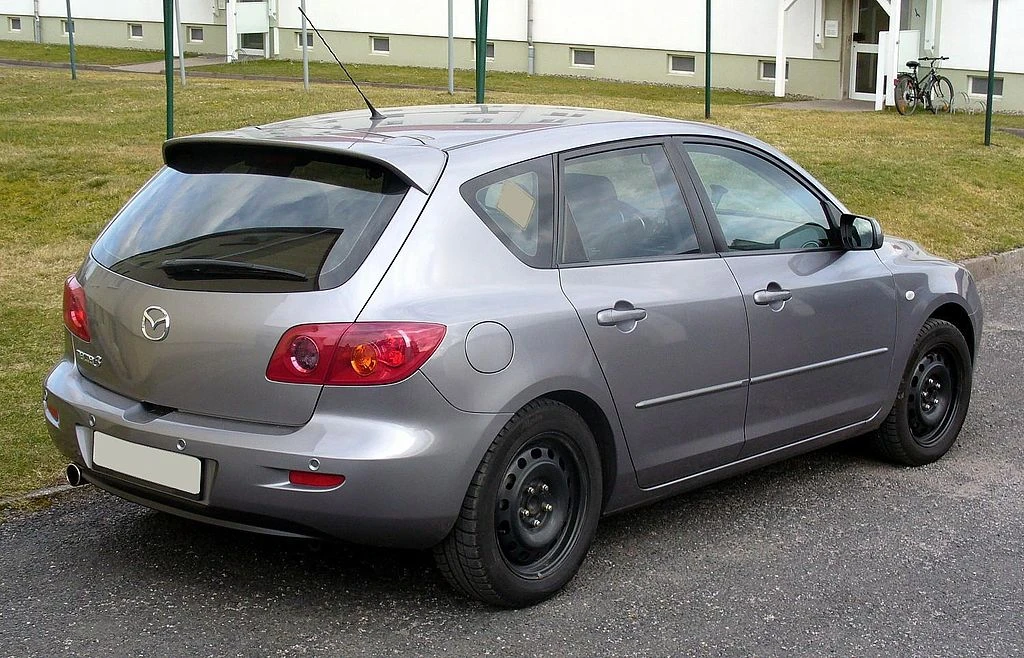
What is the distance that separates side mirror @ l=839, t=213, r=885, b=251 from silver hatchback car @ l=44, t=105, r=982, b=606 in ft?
0.87

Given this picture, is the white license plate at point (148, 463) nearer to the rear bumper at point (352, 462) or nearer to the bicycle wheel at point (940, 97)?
the rear bumper at point (352, 462)

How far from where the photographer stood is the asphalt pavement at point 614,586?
4.21m

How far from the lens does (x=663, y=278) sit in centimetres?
483

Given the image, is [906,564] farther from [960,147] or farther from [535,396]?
[960,147]

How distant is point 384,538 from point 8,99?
55.2 ft

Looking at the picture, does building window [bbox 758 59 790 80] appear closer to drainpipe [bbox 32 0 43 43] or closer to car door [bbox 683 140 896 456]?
drainpipe [bbox 32 0 43 43]

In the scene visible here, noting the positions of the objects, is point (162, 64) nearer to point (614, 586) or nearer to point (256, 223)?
point (256, 223)

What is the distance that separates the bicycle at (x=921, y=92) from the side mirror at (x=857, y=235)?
18423 millimetres

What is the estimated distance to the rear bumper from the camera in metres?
4.02

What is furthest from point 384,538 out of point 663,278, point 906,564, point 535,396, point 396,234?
point 906,564

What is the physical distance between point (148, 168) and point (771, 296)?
29.7ft

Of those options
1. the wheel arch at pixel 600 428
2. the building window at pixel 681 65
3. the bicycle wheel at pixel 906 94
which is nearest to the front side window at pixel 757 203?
the wheel arch at pixel 600 428

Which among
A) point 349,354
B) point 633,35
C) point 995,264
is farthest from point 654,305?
point 633,35

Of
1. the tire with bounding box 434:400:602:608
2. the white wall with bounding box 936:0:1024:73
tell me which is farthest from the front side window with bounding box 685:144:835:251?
the white wall with bounding box 936:0:1024:73
